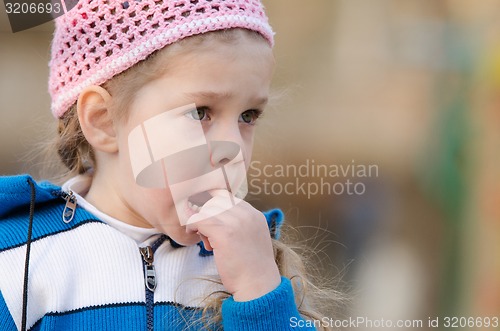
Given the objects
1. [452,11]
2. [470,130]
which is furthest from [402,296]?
[452,11]

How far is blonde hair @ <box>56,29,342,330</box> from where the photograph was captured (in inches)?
39.3

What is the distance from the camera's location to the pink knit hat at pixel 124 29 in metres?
0.99

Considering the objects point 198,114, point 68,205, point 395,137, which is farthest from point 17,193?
point 395,137

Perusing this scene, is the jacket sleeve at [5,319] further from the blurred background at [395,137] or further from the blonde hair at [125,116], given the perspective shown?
the blurred background at [395,137]

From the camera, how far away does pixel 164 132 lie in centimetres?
99

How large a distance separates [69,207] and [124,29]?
30 cm

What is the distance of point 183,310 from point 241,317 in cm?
12

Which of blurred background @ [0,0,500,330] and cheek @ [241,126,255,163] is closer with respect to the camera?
cheek @ [241,126,255,163]

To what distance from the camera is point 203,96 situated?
97 centimetres

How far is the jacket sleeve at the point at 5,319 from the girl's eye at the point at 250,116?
45 cm

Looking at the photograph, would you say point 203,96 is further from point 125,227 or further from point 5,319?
point 5,319

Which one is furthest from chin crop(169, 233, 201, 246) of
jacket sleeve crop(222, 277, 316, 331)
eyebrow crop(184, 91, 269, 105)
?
eyebrow crop(184, 91, 269, 105)

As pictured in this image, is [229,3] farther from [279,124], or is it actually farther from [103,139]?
[279,124]

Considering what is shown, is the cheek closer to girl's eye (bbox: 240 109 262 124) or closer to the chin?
girl's eye (bbox: 240 109 262 124)
